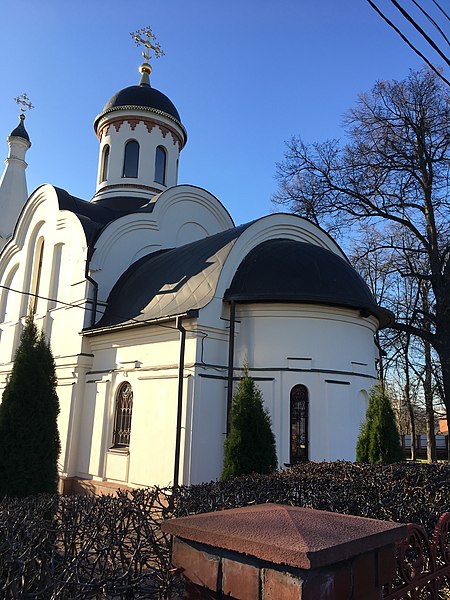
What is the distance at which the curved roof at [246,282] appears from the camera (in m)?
11.0

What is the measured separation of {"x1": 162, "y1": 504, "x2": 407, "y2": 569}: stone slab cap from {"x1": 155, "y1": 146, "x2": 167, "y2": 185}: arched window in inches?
689

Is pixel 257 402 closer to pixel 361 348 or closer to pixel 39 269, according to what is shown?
pixel 361 348

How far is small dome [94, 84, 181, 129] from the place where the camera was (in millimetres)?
18797

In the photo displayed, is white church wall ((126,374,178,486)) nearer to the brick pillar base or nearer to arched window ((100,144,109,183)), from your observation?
the brick pillar base

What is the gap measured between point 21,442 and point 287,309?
570 cm

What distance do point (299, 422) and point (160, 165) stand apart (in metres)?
11.6

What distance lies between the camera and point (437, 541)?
331 centimetres

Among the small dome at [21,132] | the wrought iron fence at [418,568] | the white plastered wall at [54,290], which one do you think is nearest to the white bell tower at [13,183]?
the small dome at [21,132]

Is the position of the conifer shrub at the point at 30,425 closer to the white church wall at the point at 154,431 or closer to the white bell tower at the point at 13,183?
the white church wall at the point at 154,431

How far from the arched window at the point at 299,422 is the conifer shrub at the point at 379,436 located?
43.9 inches

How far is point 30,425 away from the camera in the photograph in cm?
967

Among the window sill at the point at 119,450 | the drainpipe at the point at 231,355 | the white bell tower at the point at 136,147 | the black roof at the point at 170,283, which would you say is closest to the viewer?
the drainpipe at the point at 231,355

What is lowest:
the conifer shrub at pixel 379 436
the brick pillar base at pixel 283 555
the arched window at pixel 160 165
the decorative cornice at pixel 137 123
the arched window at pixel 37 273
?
the brick pillar base at pixel 283 555

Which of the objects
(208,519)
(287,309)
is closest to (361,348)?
(287,309)
